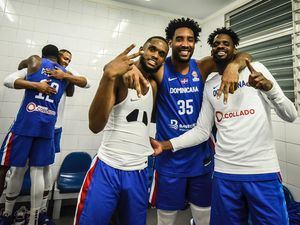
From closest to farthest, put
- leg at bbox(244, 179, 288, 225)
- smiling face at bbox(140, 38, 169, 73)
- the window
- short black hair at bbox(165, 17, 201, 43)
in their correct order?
leg at bbox(244, 179, 288, 225) < smiling face at bbox(140, 38, 169, 73) < short black hair at bbox(165, 17, 201, 43) < the window

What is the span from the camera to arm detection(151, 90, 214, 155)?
A: 1.35 m

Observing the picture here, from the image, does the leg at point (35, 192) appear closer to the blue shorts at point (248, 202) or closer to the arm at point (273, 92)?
the blue shorts at point (248, 202)

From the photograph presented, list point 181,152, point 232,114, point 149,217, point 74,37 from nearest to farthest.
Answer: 1. point 232,114
2. point 181,152
3. point 149,217
4. point 74,37

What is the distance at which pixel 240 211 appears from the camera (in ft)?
3.82

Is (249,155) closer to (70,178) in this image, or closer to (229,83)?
(229,83)

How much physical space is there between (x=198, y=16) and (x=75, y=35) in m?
Answer: 1.95

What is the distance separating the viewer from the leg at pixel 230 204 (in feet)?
3.79

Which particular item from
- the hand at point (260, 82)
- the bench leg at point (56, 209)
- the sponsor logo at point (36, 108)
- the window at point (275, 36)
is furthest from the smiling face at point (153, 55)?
the bench leg at point (56, 209)

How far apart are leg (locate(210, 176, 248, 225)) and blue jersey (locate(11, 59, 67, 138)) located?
4.91 ft

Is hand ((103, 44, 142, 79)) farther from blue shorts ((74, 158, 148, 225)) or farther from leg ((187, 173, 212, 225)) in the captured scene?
leg ((187, 173, 212, 225))

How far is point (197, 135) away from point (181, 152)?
0.56 feet

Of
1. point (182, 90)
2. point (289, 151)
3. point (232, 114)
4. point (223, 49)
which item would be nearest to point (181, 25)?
point (223, 49)

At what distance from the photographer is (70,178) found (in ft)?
8.21

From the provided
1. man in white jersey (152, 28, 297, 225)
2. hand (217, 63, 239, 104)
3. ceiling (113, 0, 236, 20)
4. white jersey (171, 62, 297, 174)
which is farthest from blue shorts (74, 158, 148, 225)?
ceiling (113, 0, 236, 20)
